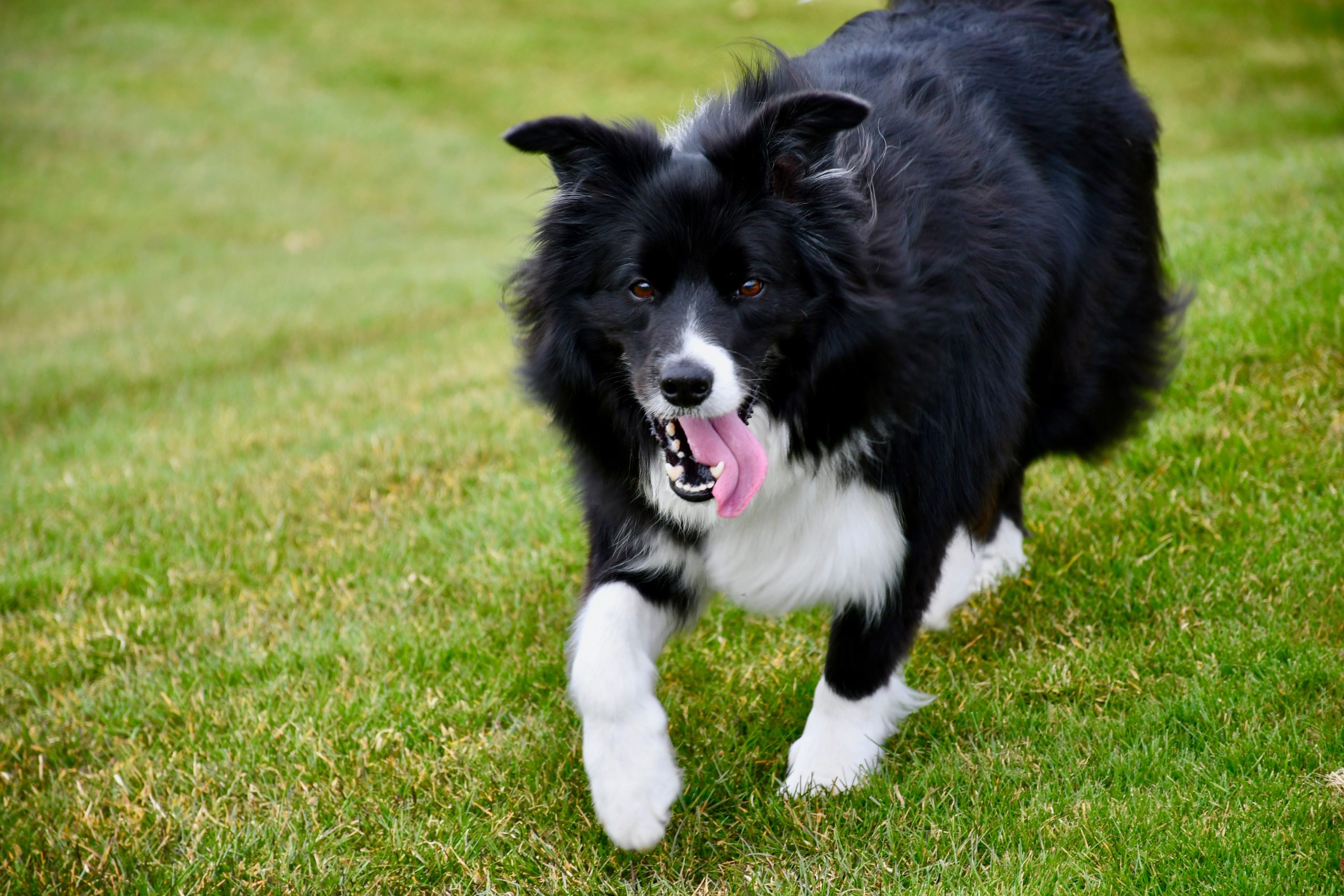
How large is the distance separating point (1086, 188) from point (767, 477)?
5.86 feet

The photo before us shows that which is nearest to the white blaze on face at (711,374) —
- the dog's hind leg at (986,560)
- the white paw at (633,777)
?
the white paw at (633,777)

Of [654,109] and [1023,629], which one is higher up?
[1023,629]

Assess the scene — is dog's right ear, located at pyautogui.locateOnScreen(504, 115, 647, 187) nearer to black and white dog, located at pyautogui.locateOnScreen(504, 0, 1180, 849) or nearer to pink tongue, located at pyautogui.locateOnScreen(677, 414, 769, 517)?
black and white dog, located at pyautogui.locateOnScreen(504, 0, 1180, 849)

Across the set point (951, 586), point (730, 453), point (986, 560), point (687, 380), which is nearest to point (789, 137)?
point (687, 380)

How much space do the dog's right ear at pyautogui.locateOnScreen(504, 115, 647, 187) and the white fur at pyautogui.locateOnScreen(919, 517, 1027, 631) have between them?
1.71 meters

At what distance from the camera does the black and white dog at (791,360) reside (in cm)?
296

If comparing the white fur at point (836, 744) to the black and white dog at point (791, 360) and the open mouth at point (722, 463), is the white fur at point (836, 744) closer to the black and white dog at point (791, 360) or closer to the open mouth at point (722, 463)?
the black and white dog at point (791, 360)

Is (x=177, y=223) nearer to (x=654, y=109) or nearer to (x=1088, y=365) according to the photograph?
(x=654, y=109)

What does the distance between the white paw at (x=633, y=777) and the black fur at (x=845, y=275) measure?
0.46m

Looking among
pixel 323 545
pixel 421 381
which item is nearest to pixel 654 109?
pixel 421 381

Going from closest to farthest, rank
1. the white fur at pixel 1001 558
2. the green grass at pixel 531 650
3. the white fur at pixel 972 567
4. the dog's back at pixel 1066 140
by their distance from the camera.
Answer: the green grass at pixel 531 650
the dog's back at pixel 1066 140
the white fur at pixel 972 567
the white fur at pixel 1001 558

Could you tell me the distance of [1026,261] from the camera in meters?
3.41

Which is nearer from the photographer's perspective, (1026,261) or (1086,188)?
(1026,261)

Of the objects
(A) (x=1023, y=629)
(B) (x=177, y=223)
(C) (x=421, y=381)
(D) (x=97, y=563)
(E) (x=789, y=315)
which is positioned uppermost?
(E) (x=789, y=315)
